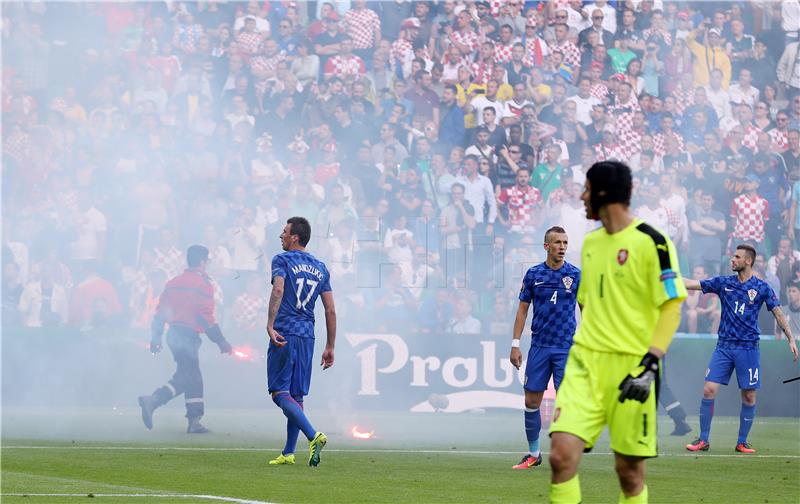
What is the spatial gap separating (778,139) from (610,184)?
628 inches

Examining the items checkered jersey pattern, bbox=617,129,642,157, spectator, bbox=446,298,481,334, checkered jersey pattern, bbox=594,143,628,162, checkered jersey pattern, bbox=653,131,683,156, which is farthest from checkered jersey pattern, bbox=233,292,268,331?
checkered jersey pattern, bbox=653,131,683,156

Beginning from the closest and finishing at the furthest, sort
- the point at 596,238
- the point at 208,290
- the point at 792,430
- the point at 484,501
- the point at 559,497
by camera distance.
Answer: the point at 559,497
the point at 596,238
the point at 484,501
the point at 208,290
the point at 792,430

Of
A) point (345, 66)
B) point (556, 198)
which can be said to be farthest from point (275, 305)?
point (345, 66)

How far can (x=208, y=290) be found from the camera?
15984mm

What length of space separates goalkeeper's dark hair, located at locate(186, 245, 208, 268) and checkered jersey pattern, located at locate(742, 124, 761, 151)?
975 cm

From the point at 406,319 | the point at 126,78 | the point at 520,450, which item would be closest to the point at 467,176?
the point at 406,319

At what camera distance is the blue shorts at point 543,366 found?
11.9m

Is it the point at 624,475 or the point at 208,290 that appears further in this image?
the point at 208,290

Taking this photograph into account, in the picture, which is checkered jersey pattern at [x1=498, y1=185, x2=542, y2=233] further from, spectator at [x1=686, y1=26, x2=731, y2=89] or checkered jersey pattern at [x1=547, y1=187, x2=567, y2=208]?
spectator at [x1=686, y1=26, x2=731, y2=89]

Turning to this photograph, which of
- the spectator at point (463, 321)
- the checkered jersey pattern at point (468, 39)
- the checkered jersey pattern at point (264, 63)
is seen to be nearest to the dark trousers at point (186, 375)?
the spectator at point (463, 321)

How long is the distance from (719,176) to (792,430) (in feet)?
17.3

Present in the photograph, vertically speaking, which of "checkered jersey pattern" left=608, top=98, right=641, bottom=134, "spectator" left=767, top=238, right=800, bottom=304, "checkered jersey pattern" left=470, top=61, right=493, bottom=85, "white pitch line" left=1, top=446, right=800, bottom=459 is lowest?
"white pitch line" left=1, top=446, right=800, bottom=459

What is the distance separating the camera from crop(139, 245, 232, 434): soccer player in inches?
612

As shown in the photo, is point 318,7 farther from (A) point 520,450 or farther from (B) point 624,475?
(B) point 624,475
